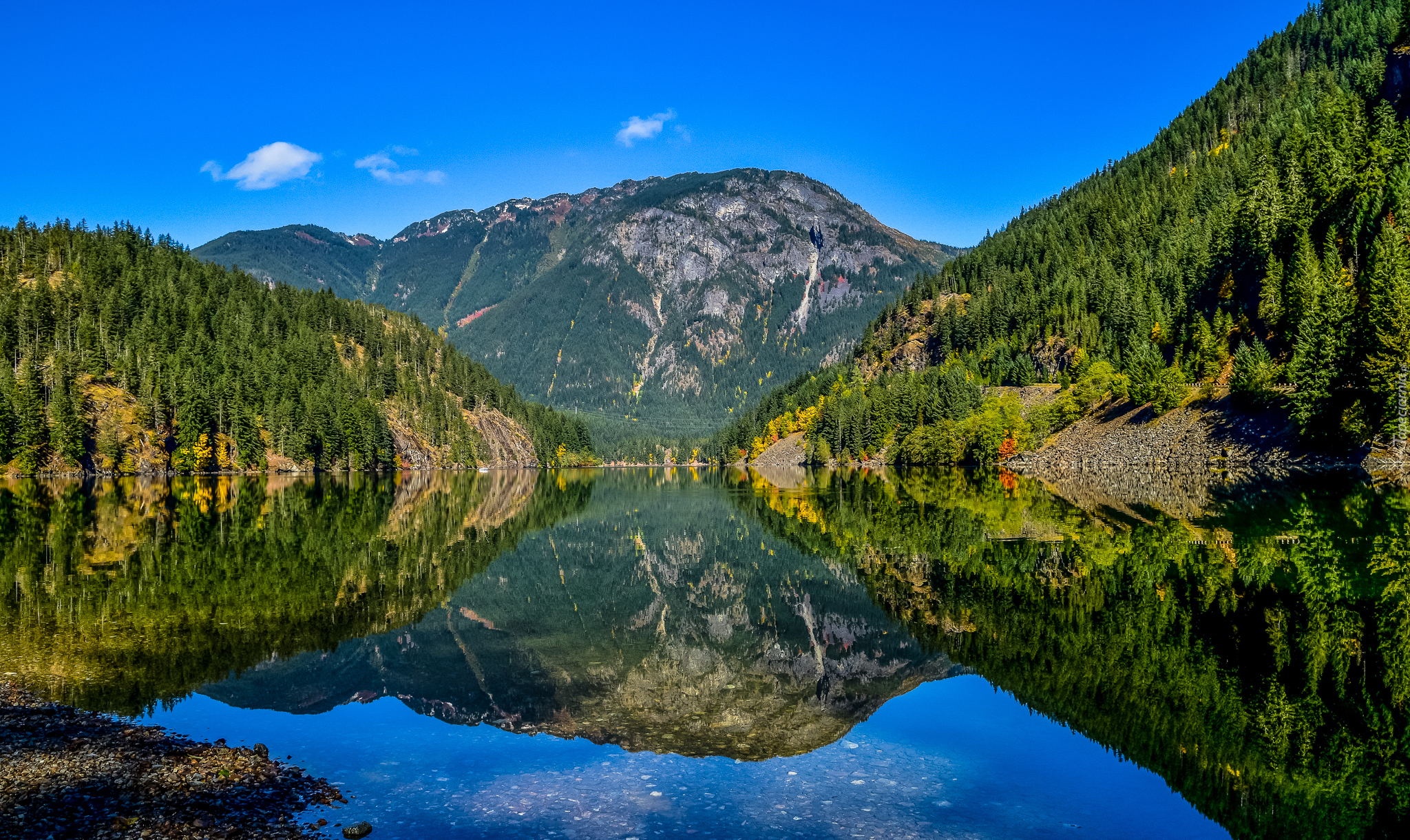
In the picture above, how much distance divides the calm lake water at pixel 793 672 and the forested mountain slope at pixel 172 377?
347 ft

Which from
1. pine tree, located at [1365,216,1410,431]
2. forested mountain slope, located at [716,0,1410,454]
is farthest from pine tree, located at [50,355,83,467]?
pine tree, located at [1365,216,1410,431]

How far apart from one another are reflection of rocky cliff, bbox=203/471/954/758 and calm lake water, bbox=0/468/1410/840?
0.13 m

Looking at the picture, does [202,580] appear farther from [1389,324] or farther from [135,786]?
[1389,324]

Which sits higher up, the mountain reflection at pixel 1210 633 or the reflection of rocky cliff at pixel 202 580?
the mountain reflection at pixel 1210 633

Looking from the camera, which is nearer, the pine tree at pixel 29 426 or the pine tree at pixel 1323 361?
the pine tree at pixel 1323 361

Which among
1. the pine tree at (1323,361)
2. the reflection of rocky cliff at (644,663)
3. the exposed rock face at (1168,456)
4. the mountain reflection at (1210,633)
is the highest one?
the pine tree at (1323,361)

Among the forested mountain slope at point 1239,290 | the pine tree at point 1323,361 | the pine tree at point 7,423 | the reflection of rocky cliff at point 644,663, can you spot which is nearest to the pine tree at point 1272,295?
the forested mountain slope at point 1239,290

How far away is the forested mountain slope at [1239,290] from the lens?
70812mm

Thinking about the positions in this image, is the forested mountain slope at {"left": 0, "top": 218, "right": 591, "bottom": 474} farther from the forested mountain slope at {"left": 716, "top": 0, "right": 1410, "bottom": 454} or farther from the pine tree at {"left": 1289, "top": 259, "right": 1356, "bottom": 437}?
the pine tree at {"left": 1289, "top": 259, "right": 1356, "bottom": 437}

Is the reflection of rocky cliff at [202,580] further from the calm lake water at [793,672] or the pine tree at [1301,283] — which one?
the pine tree at [1301,283]

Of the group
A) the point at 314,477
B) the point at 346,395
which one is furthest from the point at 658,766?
the point at 346,395

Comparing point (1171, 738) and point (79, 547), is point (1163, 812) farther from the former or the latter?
point (79, 547)

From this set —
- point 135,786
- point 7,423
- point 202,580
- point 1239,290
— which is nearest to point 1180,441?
point 1239,290

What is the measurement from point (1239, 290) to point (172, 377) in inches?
6844
